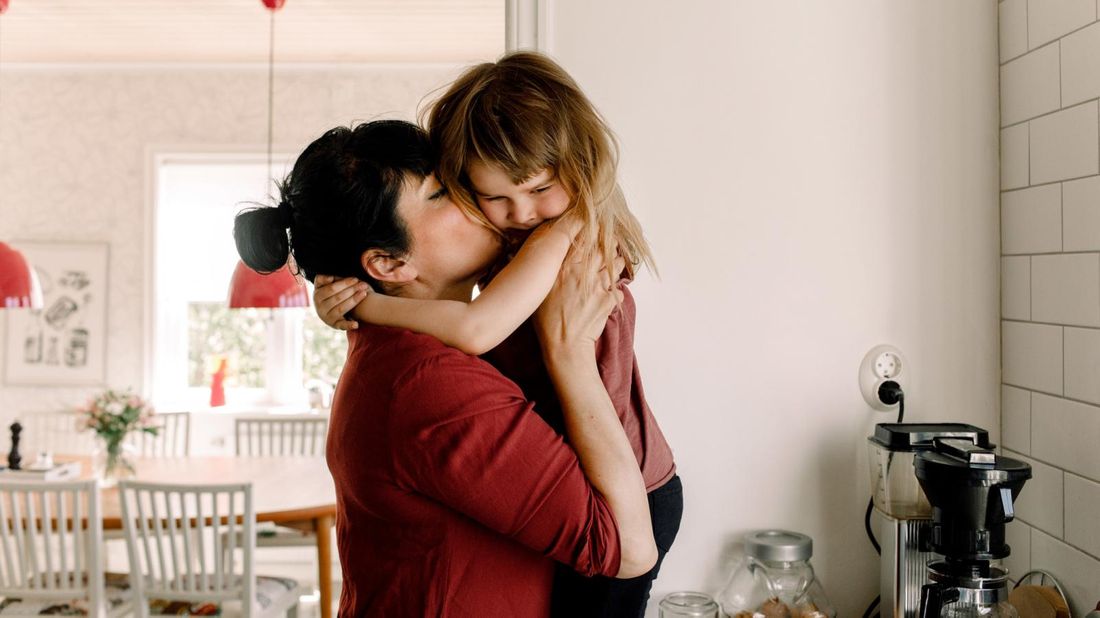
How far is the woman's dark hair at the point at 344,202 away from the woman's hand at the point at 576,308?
209 mm

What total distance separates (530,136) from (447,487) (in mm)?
462

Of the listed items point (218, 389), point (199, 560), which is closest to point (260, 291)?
point (199, 560)

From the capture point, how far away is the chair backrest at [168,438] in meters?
4.93

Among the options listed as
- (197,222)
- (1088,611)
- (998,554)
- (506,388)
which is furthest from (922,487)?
(197,222)

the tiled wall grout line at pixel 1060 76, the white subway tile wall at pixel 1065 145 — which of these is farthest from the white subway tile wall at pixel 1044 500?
the tiled wall grout line at pixel 1060 76

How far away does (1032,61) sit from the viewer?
4.78 feet

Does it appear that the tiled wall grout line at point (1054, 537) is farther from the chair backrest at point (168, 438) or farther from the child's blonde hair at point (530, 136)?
the chair backrest at point (168, 438)

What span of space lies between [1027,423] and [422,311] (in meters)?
1.04

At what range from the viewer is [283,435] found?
15.7 ft

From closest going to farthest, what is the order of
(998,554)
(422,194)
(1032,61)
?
1. (422,194)
2. (998,554)
3. (1032,61)

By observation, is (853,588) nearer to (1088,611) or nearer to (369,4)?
(1088,611)

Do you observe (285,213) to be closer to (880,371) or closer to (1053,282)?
(880,371)

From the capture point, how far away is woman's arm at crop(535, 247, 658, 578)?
1.09 meters

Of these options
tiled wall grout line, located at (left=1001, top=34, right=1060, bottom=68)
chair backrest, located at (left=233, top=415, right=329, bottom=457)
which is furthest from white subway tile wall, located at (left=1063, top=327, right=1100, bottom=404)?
chair backrest, located at (left=233, top=415, right=329, bottom=457)
